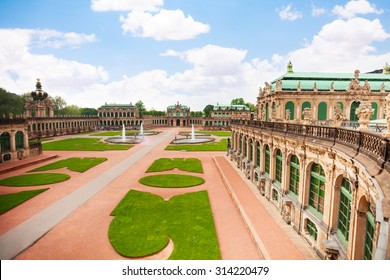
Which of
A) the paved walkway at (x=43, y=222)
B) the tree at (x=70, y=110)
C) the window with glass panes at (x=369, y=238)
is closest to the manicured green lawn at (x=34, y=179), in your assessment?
the paved walkway at (x=43, y=222)

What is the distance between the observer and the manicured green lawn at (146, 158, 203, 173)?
120ft

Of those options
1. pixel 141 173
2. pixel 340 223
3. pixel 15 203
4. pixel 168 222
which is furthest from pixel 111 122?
pixel 340 223

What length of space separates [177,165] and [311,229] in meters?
25.2

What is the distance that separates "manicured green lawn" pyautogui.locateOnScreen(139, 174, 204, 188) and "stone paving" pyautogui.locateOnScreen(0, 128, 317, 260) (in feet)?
3.21

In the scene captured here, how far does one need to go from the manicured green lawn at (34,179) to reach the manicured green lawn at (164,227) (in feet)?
40.3

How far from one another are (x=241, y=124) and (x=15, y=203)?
29.1 meters

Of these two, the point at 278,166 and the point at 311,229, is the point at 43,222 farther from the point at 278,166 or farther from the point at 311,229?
the point at 278,166

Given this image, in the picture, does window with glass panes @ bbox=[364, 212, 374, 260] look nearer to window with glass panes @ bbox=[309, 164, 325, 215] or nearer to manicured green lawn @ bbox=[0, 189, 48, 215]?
window with glass panes @ bbox=[309, 164, 325, 215]

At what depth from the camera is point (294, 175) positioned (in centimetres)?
1944

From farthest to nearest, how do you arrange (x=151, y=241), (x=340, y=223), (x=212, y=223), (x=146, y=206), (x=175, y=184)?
1. (x=175, y=184)
2. (x=146, y=206)
3. (x=212, y=223)
4. (x=151, y=241)
5. (x=340, y=223)

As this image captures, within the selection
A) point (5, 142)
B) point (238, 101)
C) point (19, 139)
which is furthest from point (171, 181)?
point (238, 101)

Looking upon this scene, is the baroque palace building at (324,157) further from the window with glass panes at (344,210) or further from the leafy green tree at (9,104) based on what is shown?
the leafy green tree at (9,104)
